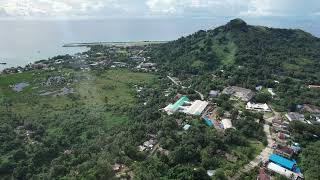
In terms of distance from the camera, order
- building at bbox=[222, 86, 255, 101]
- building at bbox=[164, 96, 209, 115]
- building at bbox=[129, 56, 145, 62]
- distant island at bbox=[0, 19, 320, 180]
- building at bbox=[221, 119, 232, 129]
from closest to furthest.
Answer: distant island at bbox=[0, 19, 320, 180] < building at bbox=[221, 119, 232, 129] < building at bbox=[164, 96, 209, 115] < building at bbox=[222, 86, 255, 101] < building at bbox=[129, 56, 145, 62]

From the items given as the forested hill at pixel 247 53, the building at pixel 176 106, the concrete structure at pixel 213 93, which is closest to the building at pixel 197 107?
the building at pixel 176 106

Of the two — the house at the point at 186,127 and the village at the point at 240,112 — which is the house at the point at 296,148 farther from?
the house at the point at 186,127

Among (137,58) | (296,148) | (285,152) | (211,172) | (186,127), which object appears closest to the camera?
(211,172)

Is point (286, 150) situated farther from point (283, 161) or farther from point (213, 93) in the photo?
point (213, 93)

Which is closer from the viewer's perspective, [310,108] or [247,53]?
[310,108]

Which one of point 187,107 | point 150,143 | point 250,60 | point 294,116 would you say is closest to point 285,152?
point 294,116

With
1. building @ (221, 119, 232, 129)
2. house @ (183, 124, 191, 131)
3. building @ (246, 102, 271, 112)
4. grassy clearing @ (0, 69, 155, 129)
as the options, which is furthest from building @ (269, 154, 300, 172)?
grassy clearing @ (0, 69, 155, 129)

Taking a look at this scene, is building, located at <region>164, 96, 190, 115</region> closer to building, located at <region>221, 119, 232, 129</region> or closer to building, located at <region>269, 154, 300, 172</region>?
building, located at <region>221, 119, 232, 129</region>

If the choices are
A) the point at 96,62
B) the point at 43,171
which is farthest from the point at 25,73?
the point at 43,171
